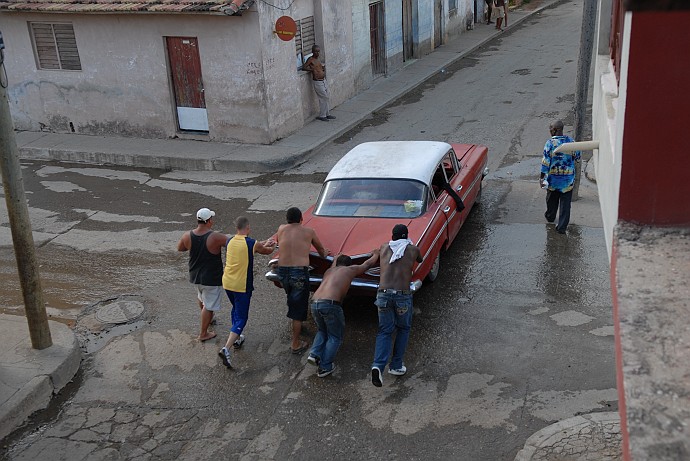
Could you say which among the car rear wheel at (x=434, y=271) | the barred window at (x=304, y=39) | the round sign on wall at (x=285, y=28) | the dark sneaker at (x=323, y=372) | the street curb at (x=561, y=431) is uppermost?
the round sign on wall at (x=285, y=28)

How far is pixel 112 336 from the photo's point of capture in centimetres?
852

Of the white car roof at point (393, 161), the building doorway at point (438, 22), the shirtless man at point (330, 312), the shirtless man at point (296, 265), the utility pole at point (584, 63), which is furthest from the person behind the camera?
the building doorway at point (438, 22)

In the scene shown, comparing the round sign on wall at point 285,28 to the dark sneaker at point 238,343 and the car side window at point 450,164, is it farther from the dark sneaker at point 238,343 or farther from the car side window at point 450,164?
the dark sneaker at point 238,343

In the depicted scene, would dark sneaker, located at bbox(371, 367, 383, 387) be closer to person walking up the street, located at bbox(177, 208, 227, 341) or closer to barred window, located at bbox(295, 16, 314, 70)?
person walking up the street, located at bbox(177, 208, 227, 341)

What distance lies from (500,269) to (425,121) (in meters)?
7.74

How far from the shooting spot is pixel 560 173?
1006 centimetres

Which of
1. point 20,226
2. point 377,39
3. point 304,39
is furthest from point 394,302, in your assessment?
point 377,39

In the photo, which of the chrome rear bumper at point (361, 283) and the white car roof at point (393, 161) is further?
the white car roof at point (393, 161)

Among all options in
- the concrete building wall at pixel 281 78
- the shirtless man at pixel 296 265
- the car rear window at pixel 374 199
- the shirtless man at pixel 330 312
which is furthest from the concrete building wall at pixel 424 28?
the shirtless man at pixel 330 312

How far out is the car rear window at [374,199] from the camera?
8.95 meters

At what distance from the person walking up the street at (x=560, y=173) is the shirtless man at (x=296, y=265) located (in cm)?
387

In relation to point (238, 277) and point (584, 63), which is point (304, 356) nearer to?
point (238, 277)

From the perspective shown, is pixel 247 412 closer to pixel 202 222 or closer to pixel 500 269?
pixel 202 222

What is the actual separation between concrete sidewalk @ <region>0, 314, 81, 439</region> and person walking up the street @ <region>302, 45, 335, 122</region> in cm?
932
